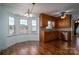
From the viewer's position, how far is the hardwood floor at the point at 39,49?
2123 millimetres

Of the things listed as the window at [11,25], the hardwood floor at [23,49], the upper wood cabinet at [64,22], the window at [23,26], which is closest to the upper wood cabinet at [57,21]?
the upper wood cabinet at [64,22]

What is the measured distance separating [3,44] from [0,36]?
18 centimetres

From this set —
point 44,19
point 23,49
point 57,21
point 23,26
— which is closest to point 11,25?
point 23,26

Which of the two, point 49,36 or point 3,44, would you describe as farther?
point 49,36

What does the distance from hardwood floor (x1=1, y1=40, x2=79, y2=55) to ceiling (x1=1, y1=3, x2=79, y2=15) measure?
67 cm

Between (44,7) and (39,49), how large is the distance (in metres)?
0.91

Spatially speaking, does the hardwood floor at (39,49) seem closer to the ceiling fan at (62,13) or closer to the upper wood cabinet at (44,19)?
the upper wood cabinet at (44,19)

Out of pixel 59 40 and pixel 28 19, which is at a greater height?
pixel 28 19

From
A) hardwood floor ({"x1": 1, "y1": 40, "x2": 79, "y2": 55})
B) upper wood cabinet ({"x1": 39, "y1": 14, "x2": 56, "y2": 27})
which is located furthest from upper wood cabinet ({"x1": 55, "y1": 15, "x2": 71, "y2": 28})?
hardwood floor ({"x1": 1, "y1": 40, "x2": 79, "y2": 55})

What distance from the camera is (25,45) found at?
7.13 feet

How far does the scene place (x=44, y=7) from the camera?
2123 millimetres
